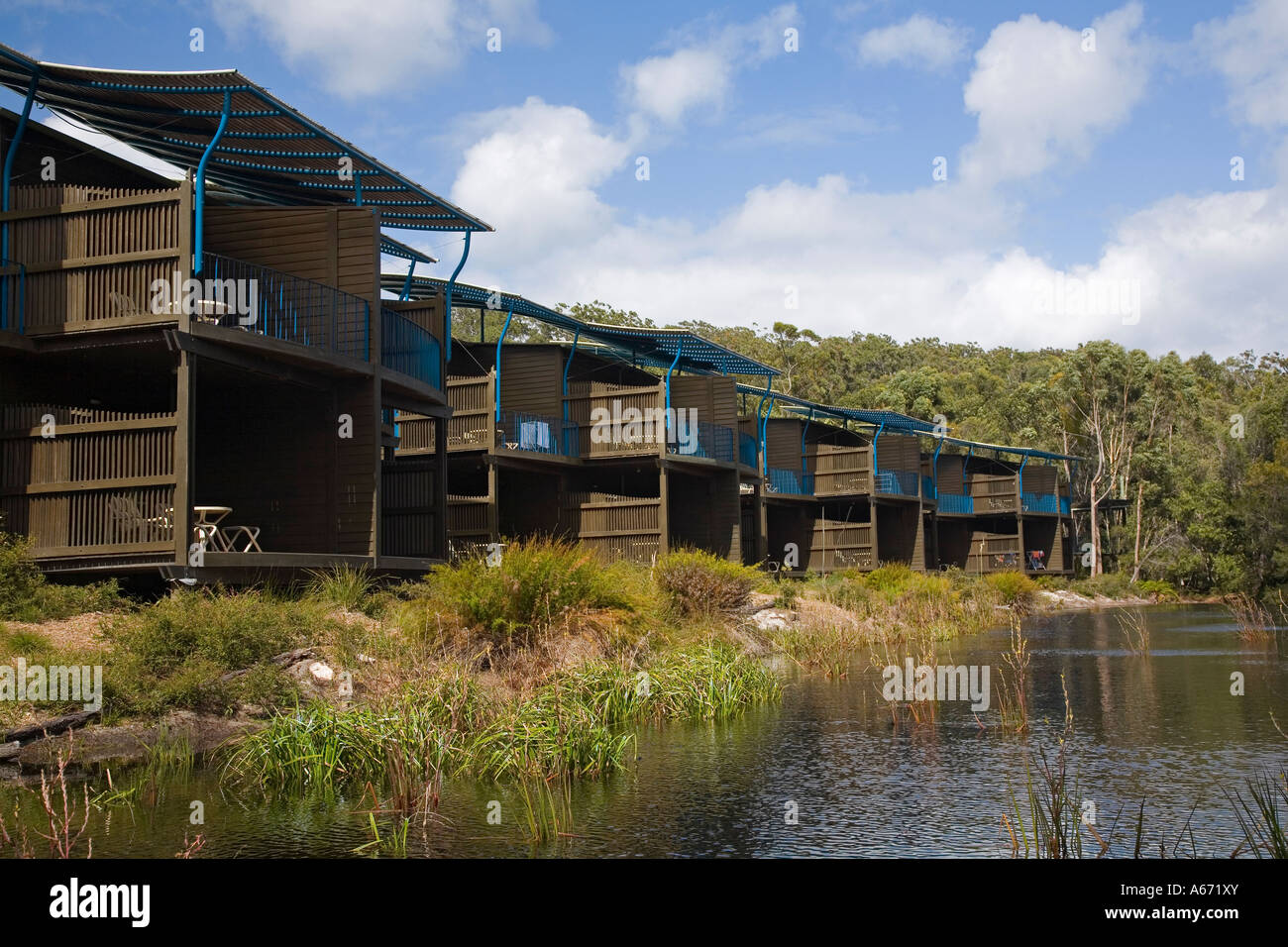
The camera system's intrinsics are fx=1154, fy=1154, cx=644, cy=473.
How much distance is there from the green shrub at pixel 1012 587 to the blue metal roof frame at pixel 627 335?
1105cm

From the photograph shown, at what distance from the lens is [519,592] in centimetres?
1553

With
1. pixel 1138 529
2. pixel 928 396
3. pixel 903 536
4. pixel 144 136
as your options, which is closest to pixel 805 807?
pixel 144 136

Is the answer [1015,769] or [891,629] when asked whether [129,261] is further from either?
[891,629]

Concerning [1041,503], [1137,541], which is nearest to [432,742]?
[1041,503]

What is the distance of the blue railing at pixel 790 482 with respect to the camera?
40.7m

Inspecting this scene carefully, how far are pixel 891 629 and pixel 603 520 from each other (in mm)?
8150

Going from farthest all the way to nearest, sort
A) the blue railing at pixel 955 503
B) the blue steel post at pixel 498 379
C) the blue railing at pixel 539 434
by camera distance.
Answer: the blue railing at pixel 955 503 < the blue railing at pixel 539 434 < the blue steel post at pixel 498 379

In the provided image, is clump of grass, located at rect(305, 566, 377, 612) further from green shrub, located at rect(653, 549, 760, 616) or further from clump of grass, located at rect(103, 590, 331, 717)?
green shrub, located at rect(653, 549, 760, 616)

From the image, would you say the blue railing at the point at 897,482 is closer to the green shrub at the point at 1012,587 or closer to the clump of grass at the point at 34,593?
the green shrub at the point at 1012,587

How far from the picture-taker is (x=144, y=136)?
1914 centimetres

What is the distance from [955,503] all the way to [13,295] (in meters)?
41.3

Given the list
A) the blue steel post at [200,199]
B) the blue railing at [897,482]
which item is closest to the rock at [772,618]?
the blue steel post at [200,199]

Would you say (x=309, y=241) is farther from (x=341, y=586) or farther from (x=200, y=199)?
(x=341, y=586)

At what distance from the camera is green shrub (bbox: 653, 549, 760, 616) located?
2184cm
